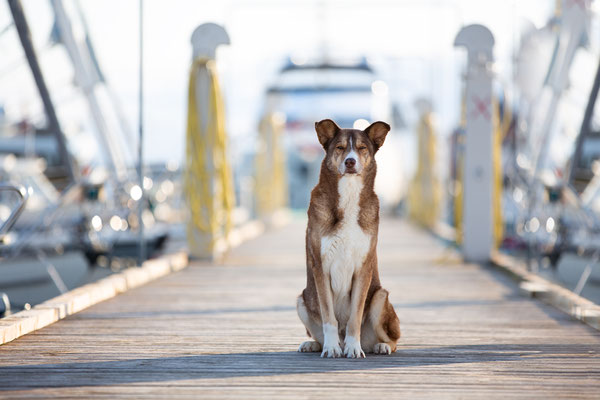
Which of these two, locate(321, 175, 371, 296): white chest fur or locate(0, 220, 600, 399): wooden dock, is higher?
locate(321, 175, 371, 296): white chest fur

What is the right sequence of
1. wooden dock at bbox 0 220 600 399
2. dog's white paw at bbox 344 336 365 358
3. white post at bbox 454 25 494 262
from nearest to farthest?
wooden dock at bbox 0 220 600 399, dog's white paw at bbox 344 336 365 358, white post at bbox 454 25 494 262

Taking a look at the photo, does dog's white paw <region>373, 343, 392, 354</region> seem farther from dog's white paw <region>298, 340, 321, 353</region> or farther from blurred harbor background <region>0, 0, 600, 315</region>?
blurred harbor background <region>0, 0, 600, 315</region>

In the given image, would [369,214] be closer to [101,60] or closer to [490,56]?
[490,56]

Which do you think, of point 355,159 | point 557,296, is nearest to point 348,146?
point 355,159

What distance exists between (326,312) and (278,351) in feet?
1.75

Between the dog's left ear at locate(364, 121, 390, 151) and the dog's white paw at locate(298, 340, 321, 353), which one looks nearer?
the dog's left ear at locate(364, 121, 390, 151)

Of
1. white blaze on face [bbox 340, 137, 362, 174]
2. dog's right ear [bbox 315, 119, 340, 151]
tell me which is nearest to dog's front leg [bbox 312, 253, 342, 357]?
white blaze on face [bbox 340, 137, 362, 174]

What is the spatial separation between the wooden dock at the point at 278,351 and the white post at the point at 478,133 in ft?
7.23

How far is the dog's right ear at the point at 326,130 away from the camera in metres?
4.73

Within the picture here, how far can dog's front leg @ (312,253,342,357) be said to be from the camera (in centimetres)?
474

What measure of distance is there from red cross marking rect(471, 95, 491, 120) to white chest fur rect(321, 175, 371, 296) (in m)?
6.50

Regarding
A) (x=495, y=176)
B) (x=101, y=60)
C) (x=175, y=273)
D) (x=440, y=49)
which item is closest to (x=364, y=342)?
(x=175, y=273)

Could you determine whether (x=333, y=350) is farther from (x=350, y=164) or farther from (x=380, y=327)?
(x=350, y=164)

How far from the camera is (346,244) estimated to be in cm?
472
